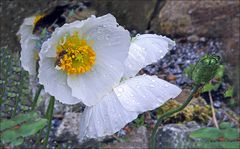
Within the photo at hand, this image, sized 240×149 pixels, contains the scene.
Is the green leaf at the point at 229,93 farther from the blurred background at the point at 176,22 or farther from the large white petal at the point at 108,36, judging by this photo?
the large white petal at the point at 108,36

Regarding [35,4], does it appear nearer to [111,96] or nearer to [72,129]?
[72,129]

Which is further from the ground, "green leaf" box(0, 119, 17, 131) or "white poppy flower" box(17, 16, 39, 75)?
"white poppy flower" box(17, 16, 39, 75)

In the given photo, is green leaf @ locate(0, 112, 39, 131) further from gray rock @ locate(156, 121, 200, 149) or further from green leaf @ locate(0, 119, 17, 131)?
gray rock @ locate(156, 121, 200, 149)

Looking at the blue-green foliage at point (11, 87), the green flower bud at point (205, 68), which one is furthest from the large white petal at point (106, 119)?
the blue-green foliage at point (11, 87)

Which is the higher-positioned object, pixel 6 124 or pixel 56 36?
pixel 56 36

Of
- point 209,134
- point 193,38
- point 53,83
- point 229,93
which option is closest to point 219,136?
point 209,134

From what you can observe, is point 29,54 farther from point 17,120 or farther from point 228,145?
point 228,145

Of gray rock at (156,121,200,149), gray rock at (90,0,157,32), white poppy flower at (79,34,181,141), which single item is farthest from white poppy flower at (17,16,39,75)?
gray rock at (90,0,157,32)
